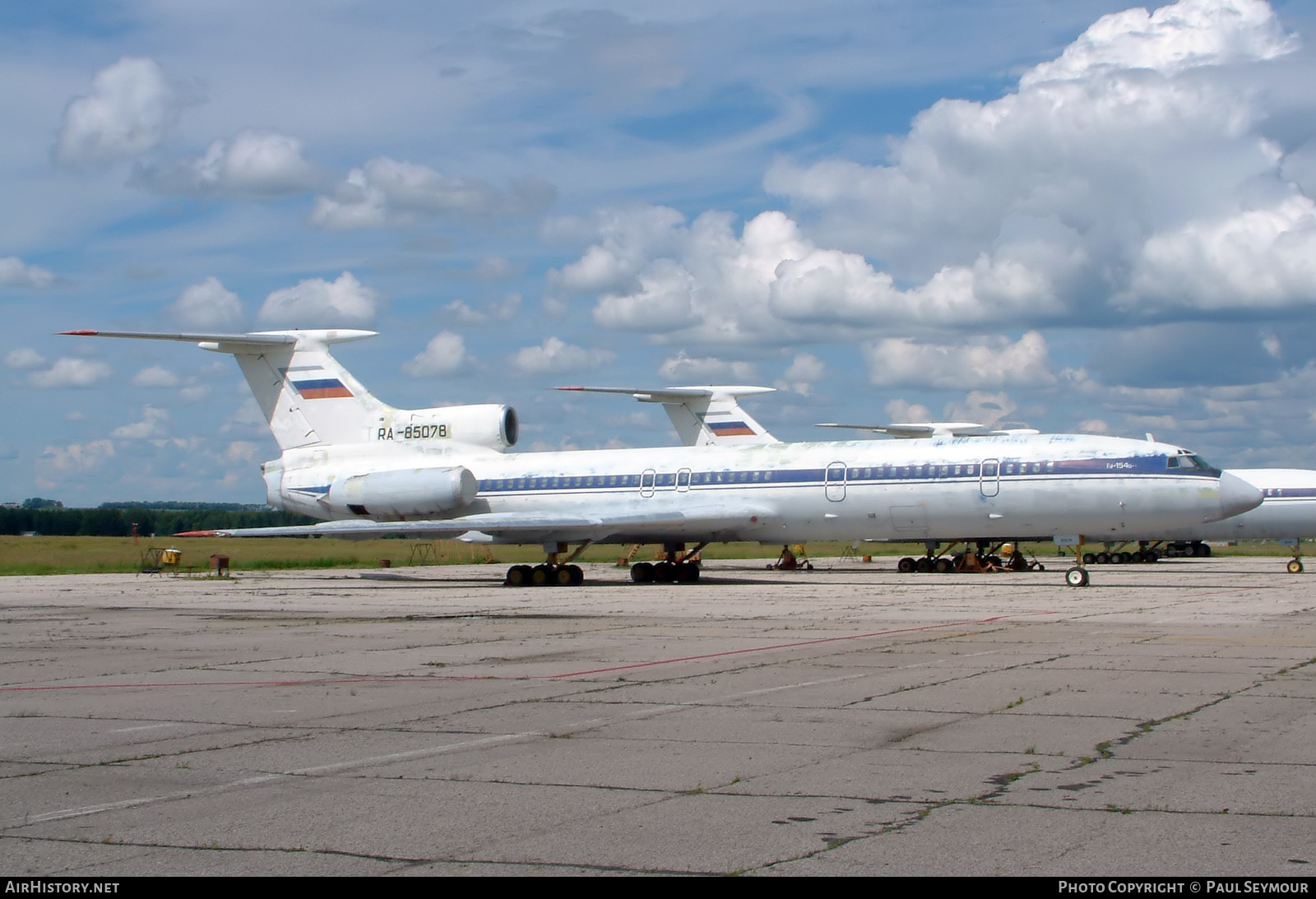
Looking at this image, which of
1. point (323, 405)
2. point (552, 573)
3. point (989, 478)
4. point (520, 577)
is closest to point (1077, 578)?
point (989, 478)

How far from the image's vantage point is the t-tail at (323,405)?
1437 inches

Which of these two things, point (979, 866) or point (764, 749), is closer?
point (979, 866)

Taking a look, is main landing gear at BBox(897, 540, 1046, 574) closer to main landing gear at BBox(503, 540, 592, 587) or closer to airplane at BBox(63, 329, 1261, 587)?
airplane at BBox(63, 329, 1261, 587)

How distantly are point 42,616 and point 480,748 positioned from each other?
15236mm

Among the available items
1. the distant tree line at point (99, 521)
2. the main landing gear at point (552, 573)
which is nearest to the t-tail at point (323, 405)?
the main landing gear at point (552, 573)

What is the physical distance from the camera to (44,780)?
7625 millimetres

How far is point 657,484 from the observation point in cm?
3559

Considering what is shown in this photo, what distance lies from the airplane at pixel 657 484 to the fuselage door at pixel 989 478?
0.13ft

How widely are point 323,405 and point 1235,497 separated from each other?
24.1 metres

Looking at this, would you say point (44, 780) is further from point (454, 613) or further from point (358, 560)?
point (358, 560)

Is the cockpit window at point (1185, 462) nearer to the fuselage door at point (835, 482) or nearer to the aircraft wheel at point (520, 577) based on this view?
the fuselage door at point (835, 482)

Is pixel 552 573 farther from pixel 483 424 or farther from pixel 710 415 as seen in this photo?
pixel 710 415

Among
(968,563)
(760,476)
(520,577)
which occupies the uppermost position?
(760,476)

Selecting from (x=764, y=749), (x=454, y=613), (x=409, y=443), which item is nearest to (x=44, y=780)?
(x=764, y=749)
